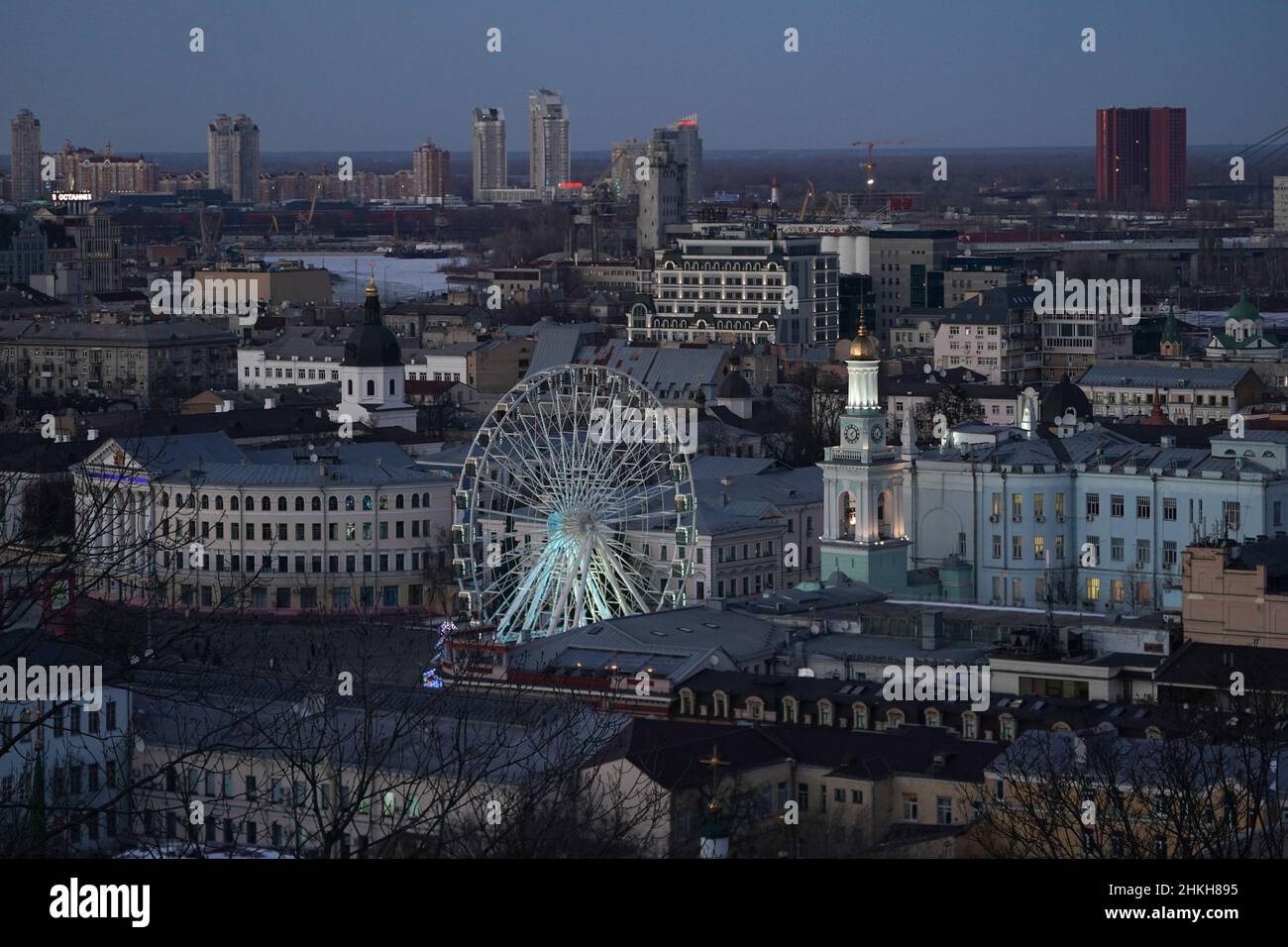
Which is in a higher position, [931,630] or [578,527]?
[578,527]

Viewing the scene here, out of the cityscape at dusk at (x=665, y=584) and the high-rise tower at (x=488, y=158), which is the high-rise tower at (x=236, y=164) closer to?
the high-rise tower at (x=488, y=158)

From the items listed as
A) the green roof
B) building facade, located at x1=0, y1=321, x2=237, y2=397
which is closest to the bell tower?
the green roof

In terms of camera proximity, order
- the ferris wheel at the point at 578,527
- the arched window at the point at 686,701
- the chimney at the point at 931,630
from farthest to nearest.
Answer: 1. the ferris wheel at the point at 578,527
2. the chimney at the point at 931,630
3. the arched window at the point at 686,701

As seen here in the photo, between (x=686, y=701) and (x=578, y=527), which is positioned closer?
(x=686, y=701)

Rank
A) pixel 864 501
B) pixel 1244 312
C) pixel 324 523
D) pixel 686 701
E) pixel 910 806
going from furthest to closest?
pixel 1244 312
pixel 324 523
pixel 864 501
pixel 686 701
pixel 910 806

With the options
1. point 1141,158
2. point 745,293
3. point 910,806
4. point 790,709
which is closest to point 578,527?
point 790,709

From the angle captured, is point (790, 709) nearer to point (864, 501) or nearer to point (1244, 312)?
point (864, 501)

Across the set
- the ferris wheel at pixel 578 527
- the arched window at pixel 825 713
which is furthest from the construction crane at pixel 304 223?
the arched window at pixel 825 713

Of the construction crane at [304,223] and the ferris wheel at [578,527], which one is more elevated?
the construction crane at [304,223]
